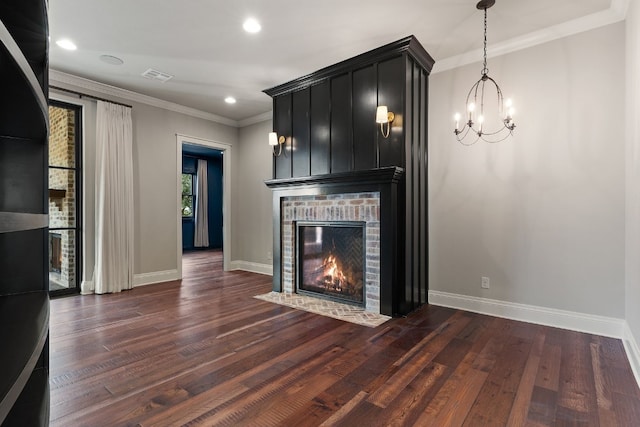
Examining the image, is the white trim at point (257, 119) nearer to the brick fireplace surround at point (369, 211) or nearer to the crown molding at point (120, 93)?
the crown molding at point (120, 93)

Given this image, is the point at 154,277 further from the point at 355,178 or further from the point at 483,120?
the point at 483,120

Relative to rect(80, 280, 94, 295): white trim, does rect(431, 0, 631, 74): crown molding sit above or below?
above

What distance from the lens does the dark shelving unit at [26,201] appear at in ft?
2.68

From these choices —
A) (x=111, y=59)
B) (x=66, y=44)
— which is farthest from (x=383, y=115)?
(x=66, y=44)

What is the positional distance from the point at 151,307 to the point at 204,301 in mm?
579

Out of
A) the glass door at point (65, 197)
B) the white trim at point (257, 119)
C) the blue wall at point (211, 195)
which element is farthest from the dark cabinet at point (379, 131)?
the blue wall at point (211, 195)

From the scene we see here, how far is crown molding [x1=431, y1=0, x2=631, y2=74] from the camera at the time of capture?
2.86 metres

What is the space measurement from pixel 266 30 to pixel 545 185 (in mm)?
3100

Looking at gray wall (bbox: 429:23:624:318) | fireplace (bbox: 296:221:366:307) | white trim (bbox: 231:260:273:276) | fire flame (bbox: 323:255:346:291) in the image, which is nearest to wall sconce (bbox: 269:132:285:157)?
fireplace (bbox: 296:221:366:307)

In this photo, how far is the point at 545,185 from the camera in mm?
3178

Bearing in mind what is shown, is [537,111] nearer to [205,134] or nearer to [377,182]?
[377,182]

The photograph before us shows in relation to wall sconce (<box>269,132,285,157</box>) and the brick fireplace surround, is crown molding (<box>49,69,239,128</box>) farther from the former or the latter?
the brick fireplace surround

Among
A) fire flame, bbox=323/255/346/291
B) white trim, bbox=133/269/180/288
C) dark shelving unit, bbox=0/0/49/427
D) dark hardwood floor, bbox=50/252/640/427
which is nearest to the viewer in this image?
dark shelving unit, bbox=0/0/49/427

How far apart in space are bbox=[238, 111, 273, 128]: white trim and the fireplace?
239 centimetres
